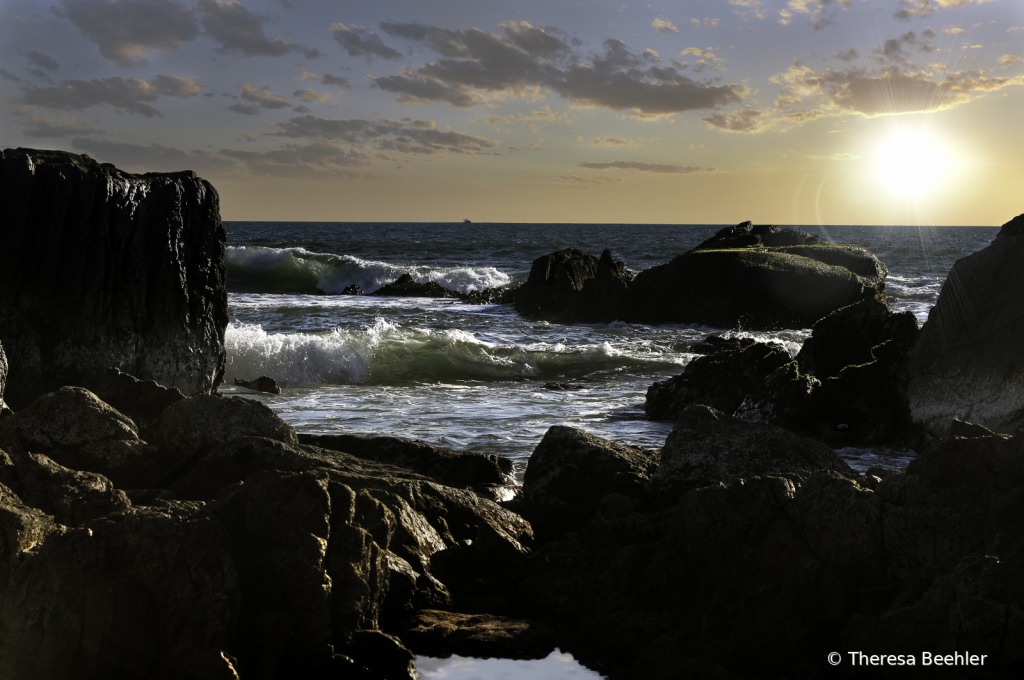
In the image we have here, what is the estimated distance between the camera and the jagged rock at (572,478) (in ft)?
15.6

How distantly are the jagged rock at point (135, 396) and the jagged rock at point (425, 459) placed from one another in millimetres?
880

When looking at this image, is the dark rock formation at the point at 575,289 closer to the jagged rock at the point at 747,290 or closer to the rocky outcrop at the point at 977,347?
the jagged rock at the point at 747,290

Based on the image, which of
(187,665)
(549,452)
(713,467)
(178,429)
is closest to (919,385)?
(713,467)

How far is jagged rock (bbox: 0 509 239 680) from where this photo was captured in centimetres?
256

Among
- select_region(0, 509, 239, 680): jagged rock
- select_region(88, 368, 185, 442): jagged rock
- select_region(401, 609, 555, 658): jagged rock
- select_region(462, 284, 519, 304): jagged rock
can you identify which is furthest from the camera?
select_region(462, 284, 519, 304): jagged rock

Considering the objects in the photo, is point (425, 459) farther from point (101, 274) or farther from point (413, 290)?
point (413, 290)

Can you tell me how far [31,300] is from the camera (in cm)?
612

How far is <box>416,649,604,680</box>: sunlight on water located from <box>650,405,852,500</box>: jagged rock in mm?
A: 1630

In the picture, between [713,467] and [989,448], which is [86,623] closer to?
[713,467]

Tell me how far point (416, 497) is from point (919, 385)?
15.7ft

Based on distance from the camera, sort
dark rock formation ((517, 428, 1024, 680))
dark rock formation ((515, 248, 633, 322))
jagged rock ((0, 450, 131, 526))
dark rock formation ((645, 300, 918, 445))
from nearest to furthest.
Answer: dark rock formation ((517, 428, 1024, 680))
jagged rock ((0, 450, 131, 526))
dark rock formation ((645, 300, 918, 445))
dark rock formation ((515, 248, 633, 322))

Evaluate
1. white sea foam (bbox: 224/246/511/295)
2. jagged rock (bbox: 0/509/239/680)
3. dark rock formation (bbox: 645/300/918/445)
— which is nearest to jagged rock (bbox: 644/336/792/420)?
dark rock formation (bbox: 645/300/918/445)

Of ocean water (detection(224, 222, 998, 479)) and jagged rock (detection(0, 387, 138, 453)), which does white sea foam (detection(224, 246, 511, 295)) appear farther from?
jagged rock (detection(0, 387, 138, 453))

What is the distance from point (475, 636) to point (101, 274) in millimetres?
4637
